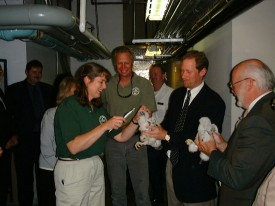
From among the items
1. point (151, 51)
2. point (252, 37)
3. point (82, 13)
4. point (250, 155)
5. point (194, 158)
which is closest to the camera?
point (250, 155)

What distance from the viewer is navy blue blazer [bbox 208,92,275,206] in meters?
1.37

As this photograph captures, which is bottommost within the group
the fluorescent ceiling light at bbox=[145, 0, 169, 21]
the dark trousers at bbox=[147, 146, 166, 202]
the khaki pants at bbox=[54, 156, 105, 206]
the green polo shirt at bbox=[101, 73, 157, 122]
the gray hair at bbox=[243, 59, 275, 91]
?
the dark trousers at bbox=[147, 146, 166, 202]

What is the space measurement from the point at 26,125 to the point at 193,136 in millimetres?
2144

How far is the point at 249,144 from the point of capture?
1.39 m

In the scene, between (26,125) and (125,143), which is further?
(26,125)

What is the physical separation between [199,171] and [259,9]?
1.53 meters

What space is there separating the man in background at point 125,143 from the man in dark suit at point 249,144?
1.14m

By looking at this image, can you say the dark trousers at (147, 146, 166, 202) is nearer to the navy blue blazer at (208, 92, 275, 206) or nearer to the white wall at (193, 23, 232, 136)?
the white wall at (193, 23, 232, 136)

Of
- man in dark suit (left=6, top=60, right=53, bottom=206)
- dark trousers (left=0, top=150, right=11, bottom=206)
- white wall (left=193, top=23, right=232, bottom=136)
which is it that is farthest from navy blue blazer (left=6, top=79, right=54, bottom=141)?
white wall (left=193, top=23, right=232, bottom=136)

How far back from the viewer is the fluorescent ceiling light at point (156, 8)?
2573 millimetres

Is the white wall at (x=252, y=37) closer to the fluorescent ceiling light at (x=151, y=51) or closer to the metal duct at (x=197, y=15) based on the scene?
the metal duct at (x=197, y=15)

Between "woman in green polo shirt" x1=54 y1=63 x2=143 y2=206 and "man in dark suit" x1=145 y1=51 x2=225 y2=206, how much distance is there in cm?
47

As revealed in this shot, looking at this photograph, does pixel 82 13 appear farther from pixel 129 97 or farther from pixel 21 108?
pixel 21 108

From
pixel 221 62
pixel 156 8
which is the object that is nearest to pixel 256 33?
pixel 221 62
